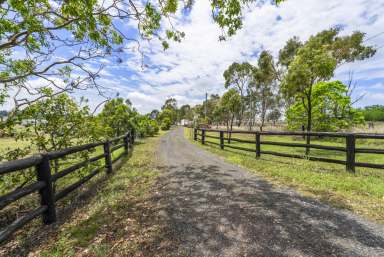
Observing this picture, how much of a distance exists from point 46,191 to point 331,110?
20.3 meters

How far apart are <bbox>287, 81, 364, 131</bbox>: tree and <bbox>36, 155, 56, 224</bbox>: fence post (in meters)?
17.1

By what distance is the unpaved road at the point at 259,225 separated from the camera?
7.54 ft

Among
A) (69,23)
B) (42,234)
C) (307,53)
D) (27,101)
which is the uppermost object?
(307,53)

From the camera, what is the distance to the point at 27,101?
4.41 meters

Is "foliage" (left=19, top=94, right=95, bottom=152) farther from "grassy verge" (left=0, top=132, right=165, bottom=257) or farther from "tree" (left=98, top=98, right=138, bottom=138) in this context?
"tree" (left=98, top=98, right=138, bottom=138)

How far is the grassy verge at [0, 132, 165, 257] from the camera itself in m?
2.45

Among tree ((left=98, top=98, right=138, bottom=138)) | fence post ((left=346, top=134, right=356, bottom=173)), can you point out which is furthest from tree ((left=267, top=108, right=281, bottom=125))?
fence post ((left=346, top=134, right=356, bottom=173))

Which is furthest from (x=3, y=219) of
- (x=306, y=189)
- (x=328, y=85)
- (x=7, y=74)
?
(x=328, y=85)

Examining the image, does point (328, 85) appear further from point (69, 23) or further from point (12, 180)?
point (12, 180)

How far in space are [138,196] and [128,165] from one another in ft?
11.6

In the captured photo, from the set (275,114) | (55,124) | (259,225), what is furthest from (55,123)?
(275,114)

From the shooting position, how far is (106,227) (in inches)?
117

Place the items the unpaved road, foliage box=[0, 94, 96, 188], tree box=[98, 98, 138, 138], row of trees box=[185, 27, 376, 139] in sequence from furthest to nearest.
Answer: tree box=[98, 98, 138, 138]
row of trees box=[185, 27, 376, 139]
foliage box=[0, 94, 96, 188]
the unpaved road

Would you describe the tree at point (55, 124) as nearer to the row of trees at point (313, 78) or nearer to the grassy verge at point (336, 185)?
the grassy verge at point (336, 185)
